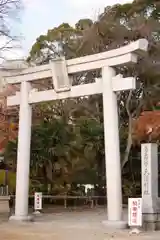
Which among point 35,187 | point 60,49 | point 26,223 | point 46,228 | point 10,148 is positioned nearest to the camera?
point 46,228

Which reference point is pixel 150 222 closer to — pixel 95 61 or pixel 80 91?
pixel 80 91

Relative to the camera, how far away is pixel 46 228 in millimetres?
12648

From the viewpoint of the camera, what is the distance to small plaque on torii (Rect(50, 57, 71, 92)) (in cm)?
1410

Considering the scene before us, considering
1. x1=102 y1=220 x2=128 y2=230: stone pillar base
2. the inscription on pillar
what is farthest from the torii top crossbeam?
x1=102 y1=220 x2=128 y2=230: stone pillar base

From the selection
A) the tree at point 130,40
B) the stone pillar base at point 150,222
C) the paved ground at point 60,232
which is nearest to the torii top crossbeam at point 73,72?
the stone pillar base at point 150,222

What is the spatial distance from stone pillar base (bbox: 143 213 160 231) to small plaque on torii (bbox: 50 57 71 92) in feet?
15.8

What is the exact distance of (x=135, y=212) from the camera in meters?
11.6

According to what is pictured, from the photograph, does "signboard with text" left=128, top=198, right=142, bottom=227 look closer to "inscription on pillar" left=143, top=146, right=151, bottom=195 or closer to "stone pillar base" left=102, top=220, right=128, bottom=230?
"stone pillar base" left=102, top=220, right=128, bottom=230

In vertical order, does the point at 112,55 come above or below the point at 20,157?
above

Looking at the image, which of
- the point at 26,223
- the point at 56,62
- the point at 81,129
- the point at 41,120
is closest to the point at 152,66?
the point at 81,129

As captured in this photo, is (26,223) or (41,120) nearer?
(26,223)

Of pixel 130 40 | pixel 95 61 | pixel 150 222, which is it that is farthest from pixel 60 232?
pixel 130 40

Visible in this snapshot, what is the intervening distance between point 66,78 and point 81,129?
10.00m

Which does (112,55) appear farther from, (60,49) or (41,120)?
(60,49)
